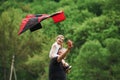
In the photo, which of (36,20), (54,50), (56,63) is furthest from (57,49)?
(36,20)

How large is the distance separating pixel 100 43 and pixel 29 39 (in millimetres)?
7891

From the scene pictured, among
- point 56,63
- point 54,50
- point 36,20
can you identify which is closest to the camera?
point 54,50

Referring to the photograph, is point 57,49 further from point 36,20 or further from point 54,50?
point 36,20

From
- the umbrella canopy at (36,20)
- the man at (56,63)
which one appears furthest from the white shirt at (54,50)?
the umbrella canopy at (36,20)

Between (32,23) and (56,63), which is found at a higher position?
(32,23)

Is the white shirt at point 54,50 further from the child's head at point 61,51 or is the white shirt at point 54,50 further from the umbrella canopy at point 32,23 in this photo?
the umbrella canopy at point 32,23

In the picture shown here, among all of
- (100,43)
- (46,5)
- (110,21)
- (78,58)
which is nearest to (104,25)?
(110,21)

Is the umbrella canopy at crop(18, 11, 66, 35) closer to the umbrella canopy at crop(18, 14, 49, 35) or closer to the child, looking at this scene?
the umbrella canopy at crop(18, 14, 49, 35)

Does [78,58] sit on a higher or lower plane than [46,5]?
higher

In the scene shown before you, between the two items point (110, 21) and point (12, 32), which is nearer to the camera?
point (12, 32)

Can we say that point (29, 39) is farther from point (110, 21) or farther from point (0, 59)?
point (110, 21)

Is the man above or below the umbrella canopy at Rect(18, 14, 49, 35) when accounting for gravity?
below

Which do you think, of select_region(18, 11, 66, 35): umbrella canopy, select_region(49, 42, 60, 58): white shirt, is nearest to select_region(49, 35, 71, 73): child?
select_region(49, 42, 60, 58): white shirt

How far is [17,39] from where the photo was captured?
5828 centimetres
